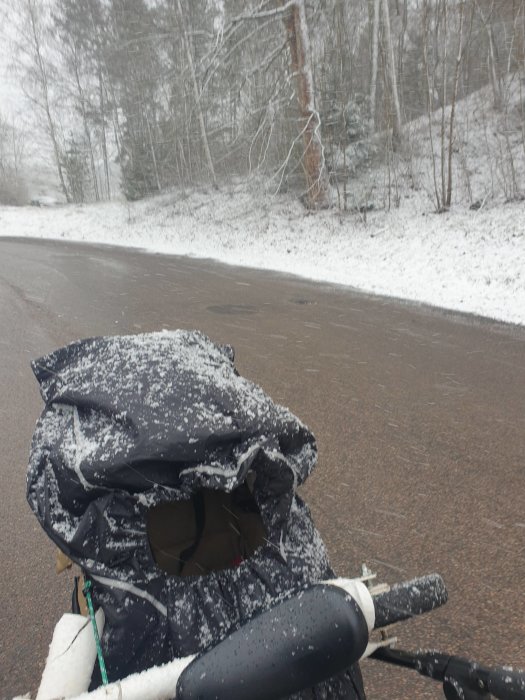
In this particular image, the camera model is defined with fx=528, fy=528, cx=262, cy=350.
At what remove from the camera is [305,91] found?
1582 cm

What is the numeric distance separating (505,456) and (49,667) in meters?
3.56

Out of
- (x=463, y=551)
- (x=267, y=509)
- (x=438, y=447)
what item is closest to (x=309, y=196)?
(x=438, y=447)

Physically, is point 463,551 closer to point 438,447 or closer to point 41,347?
point 438,447

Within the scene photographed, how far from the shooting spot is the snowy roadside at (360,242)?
32.2 feet

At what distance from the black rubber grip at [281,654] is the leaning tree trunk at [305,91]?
16.3 m

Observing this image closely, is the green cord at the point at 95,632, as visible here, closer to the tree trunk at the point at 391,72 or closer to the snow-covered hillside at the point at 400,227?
the snow-covered hillside at the point at 400,227

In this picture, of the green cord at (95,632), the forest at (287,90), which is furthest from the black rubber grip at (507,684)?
the forest at (287,90)

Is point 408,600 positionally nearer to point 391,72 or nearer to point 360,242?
point 360,242

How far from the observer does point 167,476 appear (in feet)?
4.40

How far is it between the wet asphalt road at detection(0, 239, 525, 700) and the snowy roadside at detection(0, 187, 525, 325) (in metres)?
1.51

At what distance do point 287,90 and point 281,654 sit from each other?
1930 centimetres

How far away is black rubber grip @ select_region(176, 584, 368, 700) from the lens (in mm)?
801

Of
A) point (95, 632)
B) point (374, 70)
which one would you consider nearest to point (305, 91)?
point (374, 70)

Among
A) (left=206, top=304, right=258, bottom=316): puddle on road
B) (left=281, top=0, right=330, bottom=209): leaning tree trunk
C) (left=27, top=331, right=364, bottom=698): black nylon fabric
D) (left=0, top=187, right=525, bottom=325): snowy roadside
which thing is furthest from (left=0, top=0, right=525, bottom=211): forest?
(left=27, top=331, right=364, bottom=698): black nylon fabric
